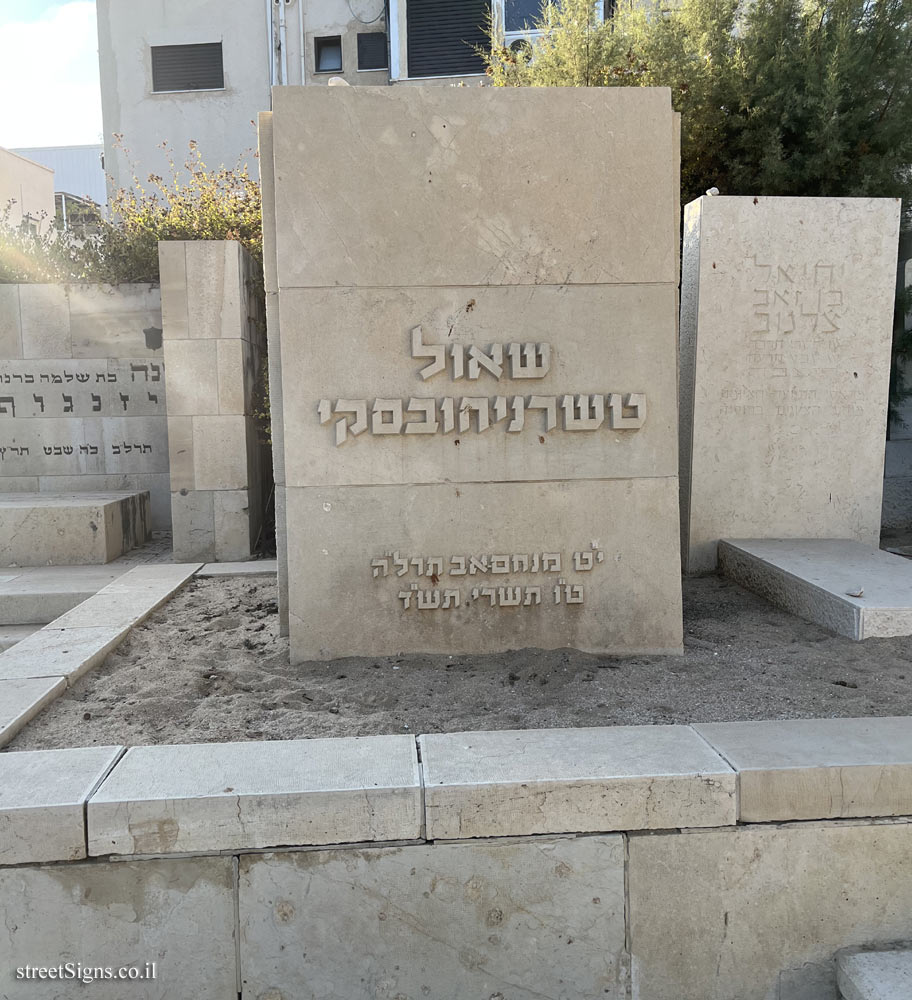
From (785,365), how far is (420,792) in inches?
187

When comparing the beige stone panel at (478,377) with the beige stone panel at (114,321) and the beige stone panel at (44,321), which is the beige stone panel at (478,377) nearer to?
the beige stone panel at (114,321)

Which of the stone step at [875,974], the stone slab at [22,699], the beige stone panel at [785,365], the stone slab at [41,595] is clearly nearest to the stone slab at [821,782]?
the stone step at [875,974]

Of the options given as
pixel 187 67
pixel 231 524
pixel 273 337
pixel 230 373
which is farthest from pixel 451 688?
pixel 187 67

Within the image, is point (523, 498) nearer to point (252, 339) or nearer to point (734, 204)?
point (734, 204)

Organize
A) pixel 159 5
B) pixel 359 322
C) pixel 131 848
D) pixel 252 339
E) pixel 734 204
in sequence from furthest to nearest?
pixel 159 5
pixel 252 339
pixel 734 204
pixel 359 322
pixel 131 848

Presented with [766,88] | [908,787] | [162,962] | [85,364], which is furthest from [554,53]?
[162,962]

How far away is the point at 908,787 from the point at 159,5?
1914 cm

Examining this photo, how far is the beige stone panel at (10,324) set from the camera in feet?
25.8

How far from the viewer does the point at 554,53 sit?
30.2 ft

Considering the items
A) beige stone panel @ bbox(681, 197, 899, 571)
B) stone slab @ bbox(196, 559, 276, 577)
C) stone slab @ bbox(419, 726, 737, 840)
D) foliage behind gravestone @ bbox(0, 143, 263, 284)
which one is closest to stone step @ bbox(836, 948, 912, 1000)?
stone slab @ bbox(419, 726, 737, 840)

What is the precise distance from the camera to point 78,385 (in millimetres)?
7977

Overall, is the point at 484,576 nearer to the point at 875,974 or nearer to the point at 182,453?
the point at 875,974

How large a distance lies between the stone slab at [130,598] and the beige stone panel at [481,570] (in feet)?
4.00

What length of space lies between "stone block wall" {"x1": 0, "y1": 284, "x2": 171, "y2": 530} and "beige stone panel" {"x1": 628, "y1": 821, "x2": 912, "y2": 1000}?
687 cm
